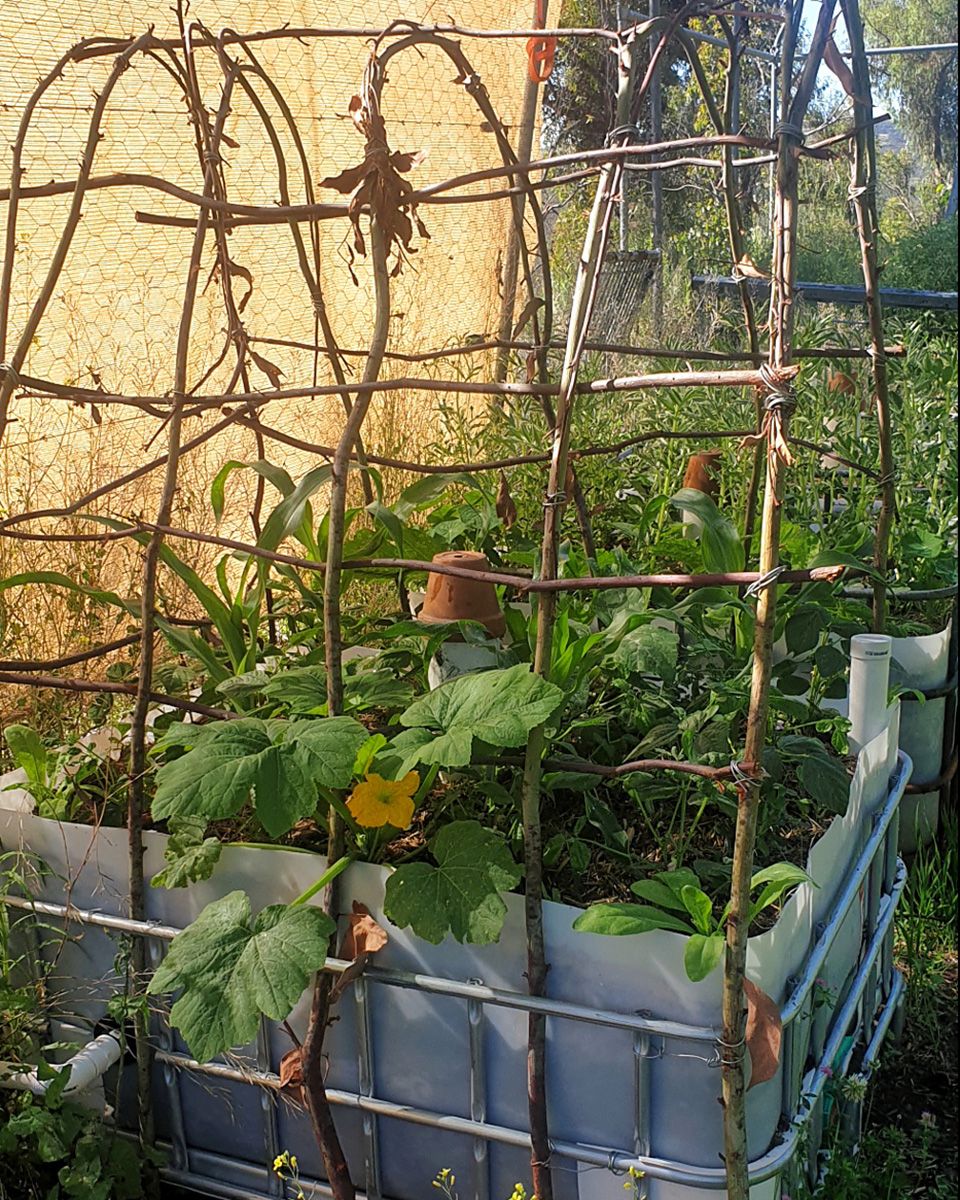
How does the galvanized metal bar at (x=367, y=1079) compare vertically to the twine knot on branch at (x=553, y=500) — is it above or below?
below

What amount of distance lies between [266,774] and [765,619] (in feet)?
1.58

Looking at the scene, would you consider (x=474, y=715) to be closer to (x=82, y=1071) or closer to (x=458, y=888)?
(x=458, y=888)

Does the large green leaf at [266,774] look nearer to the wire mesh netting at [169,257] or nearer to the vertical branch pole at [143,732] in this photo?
the vertical branch pole at [143,732]

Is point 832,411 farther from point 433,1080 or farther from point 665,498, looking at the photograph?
point 433,1080

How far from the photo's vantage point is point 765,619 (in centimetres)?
105

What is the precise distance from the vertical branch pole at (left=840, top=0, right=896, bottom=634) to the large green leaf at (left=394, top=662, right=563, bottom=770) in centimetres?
84

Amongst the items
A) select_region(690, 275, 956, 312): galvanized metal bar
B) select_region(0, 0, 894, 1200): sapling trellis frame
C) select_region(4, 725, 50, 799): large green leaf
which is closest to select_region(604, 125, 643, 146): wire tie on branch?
select_region(0, 0, 894, 1200): sapling trellis frame

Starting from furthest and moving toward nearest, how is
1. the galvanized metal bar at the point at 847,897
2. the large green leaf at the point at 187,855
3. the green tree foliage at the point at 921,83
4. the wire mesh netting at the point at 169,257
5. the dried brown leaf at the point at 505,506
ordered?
the green tree foliage at the point at 921,83, the wire mesh netting at the point at 169,257, the dried brown leaf at the point at 505,506, the large green leaf at the point at 187,855, the galvanized metal bar at the point at 847,897

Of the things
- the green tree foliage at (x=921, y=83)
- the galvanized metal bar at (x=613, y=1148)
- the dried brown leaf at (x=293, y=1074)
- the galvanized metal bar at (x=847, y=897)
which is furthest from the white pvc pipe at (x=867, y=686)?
the green tree foliage at (x=921, y=83)

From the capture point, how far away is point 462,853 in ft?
4.02

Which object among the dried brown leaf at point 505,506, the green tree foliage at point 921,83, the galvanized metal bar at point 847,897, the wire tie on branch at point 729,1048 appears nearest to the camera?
the wire tie on branch at point 729,1048

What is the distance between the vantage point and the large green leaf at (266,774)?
1118 millimetres

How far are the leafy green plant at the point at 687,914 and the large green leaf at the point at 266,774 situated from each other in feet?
0.91

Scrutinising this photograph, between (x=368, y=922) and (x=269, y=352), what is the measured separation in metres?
2.55
